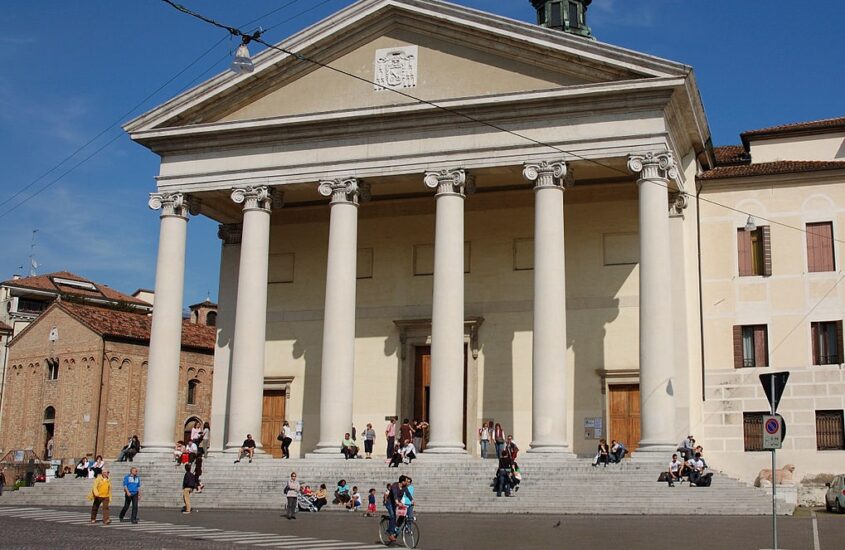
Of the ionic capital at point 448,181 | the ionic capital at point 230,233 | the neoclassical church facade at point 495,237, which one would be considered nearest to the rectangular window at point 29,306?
the ionic capital at point 230,233

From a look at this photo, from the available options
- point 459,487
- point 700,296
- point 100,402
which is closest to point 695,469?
point 459,487

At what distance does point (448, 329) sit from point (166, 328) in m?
9.90

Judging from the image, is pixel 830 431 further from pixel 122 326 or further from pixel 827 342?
pixel 122 326

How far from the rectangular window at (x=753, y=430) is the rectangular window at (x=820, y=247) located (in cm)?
517

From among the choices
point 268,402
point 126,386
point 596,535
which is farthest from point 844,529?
point 126,386

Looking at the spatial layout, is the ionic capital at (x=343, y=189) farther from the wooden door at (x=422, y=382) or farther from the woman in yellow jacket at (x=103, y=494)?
the woman in yellow jacket at (x=103, y=494)

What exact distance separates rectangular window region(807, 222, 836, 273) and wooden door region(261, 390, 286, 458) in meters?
19.1

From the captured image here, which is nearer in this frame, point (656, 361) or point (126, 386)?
point (656, 361)

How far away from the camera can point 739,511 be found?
25.0m

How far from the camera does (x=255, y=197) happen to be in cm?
3466

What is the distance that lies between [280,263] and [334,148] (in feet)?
24.3

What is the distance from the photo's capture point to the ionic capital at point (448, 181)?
3222 cm

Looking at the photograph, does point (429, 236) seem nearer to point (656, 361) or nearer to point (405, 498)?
point (656, 361)

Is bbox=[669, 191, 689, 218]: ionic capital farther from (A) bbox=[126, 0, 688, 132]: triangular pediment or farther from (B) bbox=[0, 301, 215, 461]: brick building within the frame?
(B) bbox=[0, 301, 215, 461]: brick building
